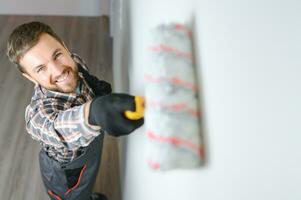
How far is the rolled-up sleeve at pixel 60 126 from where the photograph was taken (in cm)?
76

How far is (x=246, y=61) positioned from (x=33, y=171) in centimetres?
147

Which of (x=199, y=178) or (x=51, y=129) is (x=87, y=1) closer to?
(x=51, y=129)

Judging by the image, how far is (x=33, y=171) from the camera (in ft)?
5.31

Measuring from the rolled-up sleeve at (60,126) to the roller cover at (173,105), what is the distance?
0.32 meters

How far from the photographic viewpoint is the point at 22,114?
1842 mm

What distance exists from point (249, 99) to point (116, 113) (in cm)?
33

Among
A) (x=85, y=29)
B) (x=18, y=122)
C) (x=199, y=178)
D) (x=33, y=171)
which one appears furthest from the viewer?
(x=85, y=29)

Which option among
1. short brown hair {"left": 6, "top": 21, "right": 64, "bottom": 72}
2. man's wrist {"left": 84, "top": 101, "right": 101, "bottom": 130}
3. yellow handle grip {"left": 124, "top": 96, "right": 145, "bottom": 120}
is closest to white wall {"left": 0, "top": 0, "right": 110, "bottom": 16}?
short brown hair {"left": 6, "top": 21, "right": 64, "bottom": 72}

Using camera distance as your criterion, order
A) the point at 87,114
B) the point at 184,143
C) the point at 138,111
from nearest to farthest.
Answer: the point at 184,143
the point at 138,111
the point at 87,114

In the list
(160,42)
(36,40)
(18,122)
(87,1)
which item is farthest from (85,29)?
(160,42)

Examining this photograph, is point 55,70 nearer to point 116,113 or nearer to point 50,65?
point 50,65

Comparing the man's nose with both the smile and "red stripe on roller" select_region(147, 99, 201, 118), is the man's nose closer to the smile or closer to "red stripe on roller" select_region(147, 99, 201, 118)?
the smile

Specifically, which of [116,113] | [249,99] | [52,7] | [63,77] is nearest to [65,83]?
[63,77]

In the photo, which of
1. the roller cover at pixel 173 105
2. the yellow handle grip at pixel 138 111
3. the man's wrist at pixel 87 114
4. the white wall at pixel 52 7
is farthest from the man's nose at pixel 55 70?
the white wall at pixel 52 7
